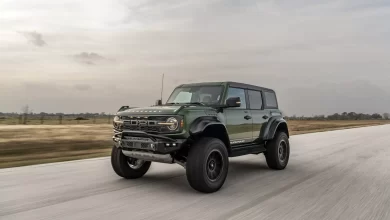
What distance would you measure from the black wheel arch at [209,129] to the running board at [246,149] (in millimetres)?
375

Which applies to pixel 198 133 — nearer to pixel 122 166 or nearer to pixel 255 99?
pixel 122 166

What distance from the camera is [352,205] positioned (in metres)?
4.91

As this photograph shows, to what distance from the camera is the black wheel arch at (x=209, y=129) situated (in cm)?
575

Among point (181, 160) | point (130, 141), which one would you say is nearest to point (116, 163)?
point (130, 141)

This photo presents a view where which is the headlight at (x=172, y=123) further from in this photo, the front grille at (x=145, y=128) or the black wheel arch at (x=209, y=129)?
the black wheel arch at (x=209, y=129)

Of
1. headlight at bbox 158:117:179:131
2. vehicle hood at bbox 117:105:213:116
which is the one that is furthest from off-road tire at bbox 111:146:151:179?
headlight at bbox 158:117:179:131

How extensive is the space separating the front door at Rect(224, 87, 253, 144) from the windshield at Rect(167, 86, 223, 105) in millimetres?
269

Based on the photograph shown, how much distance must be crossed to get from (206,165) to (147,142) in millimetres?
1105

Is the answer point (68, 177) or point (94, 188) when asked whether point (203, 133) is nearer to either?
point (94, 188)

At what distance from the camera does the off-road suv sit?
18.5 feet

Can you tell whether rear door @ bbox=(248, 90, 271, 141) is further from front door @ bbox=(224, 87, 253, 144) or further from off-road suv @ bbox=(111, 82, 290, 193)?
front door @ bbox=(224, 87, 253, 144)

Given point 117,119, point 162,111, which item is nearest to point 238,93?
point 162,111

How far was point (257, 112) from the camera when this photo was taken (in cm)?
793

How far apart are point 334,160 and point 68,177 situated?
293 inches
